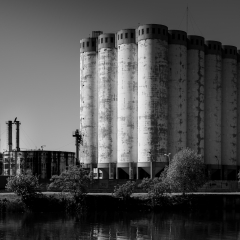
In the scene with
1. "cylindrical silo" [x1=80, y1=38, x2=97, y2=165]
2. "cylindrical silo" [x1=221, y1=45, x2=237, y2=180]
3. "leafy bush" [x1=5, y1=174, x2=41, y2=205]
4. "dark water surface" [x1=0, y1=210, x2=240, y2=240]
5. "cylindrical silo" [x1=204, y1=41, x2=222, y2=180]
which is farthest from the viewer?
"cylindrical silo" [x1=221, y1=45, x2=237, y2=180]

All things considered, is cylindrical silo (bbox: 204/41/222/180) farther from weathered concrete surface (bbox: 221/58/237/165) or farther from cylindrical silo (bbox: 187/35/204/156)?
cylindrical silo (bbox: 187/35/204/156)

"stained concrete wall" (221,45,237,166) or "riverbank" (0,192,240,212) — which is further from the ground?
"stained concrete wall" (221,45,237,166)

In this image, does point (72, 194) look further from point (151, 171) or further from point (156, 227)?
point (151, 171)

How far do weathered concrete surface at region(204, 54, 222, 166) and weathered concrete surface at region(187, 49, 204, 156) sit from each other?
2817 mm

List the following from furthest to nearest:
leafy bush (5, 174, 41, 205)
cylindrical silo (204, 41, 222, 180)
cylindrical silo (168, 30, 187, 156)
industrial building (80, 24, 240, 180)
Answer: cylindrical silo (204, 41, 222, 180), cylindrical silo (168, 30, 187, 156), industrial building (80, 24, 240, 180), leafy bush (5, 174, 41, 205)

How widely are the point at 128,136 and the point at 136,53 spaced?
1814 cm

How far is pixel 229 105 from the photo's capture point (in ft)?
462

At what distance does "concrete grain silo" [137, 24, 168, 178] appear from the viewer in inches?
4993

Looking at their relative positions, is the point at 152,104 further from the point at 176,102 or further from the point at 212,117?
the point at 212,117

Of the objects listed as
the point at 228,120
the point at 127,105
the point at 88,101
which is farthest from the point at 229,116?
the point at 88,101

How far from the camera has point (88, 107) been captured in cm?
14038

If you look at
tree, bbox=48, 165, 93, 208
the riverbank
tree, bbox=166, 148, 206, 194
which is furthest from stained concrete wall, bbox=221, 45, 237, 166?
tree, bbox=48, 165, 93, 208

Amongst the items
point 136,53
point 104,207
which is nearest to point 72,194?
point 104,207

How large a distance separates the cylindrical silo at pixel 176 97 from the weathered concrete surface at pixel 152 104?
258 cm
